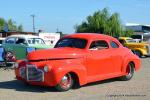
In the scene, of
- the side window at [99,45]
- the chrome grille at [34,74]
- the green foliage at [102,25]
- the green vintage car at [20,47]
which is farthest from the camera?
the green foliage at [102,25]

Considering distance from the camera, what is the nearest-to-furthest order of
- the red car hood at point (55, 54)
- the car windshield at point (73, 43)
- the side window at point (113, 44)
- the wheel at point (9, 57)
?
the red car hood at point (55, 54) < the car windshield at point (73, 43) < the side window at point (113, 44) < the wheel at point (9, 57)

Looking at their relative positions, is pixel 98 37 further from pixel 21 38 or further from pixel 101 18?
pixel 101 18

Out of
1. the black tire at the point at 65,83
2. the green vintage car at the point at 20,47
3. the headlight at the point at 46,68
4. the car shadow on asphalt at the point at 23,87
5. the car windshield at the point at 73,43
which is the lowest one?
the car shadow on asphalt at the point at 23,87

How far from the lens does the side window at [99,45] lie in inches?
497

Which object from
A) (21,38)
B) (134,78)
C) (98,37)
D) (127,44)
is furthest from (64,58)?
(127,44)

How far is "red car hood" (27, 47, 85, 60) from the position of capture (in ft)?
37.3

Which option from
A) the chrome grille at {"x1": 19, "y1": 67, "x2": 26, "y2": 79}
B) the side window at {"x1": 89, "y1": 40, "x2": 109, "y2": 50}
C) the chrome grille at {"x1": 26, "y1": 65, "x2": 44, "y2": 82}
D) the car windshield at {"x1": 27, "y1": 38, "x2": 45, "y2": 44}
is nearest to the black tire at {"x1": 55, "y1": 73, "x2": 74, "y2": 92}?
the chrome grille at {"x1": 26, "y1": 65, "x2": 44, "y2": 82}

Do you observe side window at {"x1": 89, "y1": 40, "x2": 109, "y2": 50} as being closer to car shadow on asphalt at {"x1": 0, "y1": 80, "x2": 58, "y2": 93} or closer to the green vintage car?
car shadow on asphalt at {"x1": 0, "y1": 80, "x2": 58, "y2": 93}

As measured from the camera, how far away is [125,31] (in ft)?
221

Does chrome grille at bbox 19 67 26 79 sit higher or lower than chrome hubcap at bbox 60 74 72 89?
higher

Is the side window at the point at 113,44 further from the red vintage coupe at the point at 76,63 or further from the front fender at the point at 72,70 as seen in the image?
the front fender at the point at 72,70

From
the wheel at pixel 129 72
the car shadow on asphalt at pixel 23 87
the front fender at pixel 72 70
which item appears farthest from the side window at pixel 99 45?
the car shadow on asphalt at pixel 23 87

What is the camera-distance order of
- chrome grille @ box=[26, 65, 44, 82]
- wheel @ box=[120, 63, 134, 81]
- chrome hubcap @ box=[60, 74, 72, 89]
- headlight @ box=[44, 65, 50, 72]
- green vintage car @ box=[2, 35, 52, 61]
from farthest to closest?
green vintage car @ box=[2, 35, 52, 61] → wheel @ box=[120, 63, 134, 81] → chrome hubcap @ box=[60, 74, 72, 89] → chrome grille @ box=[26, 65, 44, 82] → headlight @ box=[44, 65, 50, 72]

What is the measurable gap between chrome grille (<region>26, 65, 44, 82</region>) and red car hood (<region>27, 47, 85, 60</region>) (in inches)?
11.8
